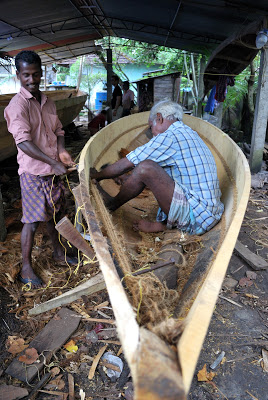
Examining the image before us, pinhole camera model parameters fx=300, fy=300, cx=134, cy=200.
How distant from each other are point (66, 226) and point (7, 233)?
1.63 meters

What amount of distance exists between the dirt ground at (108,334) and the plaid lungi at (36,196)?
569 mm

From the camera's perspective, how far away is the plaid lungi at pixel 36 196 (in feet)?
7.80

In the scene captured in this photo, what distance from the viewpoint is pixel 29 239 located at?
8.12ft

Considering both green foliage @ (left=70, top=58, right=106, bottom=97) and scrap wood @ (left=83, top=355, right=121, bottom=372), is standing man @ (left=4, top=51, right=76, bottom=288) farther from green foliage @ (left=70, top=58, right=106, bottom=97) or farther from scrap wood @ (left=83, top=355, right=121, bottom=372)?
green foliage @ (left=70, top=58, right=106, bottom=97)

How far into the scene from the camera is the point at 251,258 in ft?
9.96

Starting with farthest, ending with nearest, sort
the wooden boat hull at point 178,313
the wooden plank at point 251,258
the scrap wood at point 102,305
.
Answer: the wooden plank at point 251,258 → the scrap wood at point 102,305 → the wooden boat hull at point 178,313

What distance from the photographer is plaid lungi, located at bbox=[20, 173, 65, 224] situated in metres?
2.38

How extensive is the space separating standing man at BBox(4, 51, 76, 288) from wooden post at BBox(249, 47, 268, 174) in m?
4.49

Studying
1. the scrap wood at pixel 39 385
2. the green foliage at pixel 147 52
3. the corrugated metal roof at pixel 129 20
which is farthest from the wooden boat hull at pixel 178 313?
the green foliage at pixel 147 52

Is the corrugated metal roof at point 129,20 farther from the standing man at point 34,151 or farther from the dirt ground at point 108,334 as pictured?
the dirt ground at point 108,334

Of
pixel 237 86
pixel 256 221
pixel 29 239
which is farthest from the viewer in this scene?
pixel 237 86

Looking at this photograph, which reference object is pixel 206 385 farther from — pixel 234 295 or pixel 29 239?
pixel 29 239

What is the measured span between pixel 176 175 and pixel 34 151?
1.21 meters

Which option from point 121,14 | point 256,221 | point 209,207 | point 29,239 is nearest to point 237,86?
point 121,14
